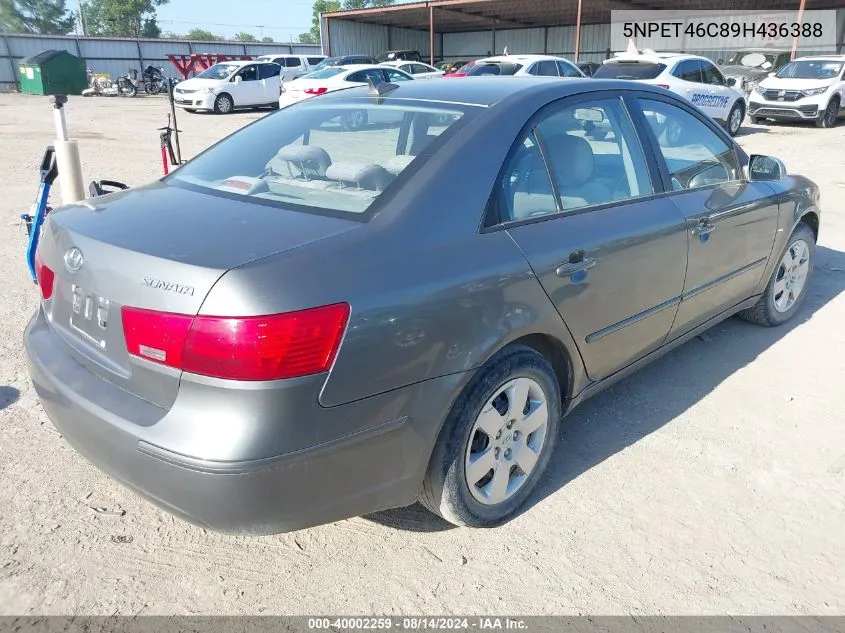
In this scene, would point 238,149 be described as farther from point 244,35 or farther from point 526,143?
point 244,35

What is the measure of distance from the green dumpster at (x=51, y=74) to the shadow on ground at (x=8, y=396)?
221cm

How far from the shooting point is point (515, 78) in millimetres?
3203

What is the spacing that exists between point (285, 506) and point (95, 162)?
10.9 meters

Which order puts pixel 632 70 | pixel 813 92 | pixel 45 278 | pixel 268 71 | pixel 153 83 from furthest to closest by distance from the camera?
pixel 153 83 → pixel 268 71 → pixel 813 92 → pixel 632 70 → pixel 45 278

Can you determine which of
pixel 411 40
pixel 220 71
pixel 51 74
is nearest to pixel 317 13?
pixel 411 40

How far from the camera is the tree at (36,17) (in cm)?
6806

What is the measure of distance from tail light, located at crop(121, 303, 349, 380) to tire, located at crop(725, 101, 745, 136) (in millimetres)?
15200

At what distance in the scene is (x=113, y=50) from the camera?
36.1 metres

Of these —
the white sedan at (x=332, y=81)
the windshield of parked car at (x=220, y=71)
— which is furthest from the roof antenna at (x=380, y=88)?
the windshield of parked car at (x=220, y=71)

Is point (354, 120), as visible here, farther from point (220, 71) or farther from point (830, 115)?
point (220, 71)

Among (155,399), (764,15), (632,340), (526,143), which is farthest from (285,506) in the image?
(764,15)

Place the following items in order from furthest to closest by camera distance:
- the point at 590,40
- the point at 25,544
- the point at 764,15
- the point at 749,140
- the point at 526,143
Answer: the point at 590,40 → the point at 764,15 → the point at 749,140 → the point at 526,143 → the point at 25,544

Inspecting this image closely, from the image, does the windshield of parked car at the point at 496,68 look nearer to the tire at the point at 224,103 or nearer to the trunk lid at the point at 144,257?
the tire at the point at 224,103

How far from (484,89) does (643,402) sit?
184 centimetres
